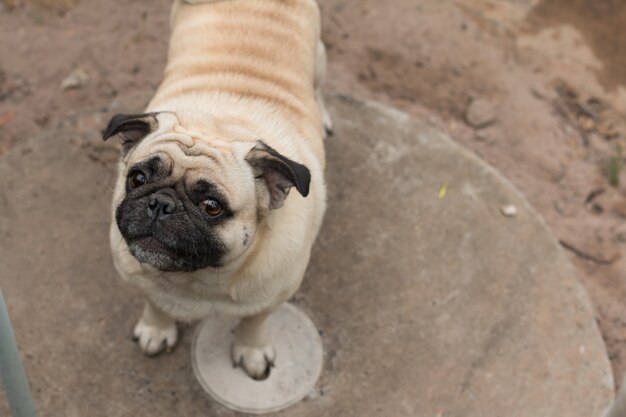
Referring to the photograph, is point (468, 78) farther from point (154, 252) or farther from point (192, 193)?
point (154, 252)

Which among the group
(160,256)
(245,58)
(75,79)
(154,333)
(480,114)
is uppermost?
(245,58)

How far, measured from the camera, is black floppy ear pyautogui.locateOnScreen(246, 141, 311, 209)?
3467mm

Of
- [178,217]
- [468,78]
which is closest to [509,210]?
[468,78]

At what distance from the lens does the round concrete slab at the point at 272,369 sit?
4.64 m

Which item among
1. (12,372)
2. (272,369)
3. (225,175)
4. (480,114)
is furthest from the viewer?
(480,114)

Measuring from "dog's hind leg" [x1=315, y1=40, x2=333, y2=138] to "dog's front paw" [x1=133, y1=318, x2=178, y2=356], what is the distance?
7.04ft

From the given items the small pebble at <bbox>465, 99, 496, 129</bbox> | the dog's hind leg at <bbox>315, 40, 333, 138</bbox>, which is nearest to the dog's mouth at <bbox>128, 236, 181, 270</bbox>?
the dog's hind leg at <bbox>315, 40, 333, 138</bbox>

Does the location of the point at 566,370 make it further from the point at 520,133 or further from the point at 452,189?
the point at 520,133

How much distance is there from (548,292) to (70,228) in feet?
11.5

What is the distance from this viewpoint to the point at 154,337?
468cm

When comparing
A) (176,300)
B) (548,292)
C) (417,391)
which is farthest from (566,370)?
(176,300)

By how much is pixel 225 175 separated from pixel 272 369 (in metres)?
1.72

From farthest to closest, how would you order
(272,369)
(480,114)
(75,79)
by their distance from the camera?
(480,114) < (75,79) < (272,369)

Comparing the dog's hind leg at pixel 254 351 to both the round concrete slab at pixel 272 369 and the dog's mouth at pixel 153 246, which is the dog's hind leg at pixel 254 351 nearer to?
the round concrete slab at pixel 272 369
